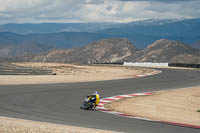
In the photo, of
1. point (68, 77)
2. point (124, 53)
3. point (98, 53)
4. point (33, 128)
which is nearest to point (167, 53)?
point (124, 53)

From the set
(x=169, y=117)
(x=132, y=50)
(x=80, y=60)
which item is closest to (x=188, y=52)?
(x=132, y=50)

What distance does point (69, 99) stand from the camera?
57.0ft

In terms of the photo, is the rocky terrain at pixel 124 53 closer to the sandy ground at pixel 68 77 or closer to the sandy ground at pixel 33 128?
the sandy ground at pixel 68 77

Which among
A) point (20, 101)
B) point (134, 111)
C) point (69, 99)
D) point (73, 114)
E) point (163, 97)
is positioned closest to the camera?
point (73, 114)

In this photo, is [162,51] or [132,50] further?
[132,50]

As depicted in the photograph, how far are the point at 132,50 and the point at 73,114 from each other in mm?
147598

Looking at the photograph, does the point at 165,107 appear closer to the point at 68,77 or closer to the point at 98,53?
the point at 68,77

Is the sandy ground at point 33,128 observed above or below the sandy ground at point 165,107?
above

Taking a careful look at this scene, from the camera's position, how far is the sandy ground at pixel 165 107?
534 inches

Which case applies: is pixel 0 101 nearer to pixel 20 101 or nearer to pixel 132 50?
pixel 20 101

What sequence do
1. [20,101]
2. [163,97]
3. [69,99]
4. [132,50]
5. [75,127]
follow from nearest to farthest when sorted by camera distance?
[75,127] < [20,101] < [69,99] < [163,97] < [132,50]

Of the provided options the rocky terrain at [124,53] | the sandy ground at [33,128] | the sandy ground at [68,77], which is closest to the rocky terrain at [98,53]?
the rocky terrain at [124,53]

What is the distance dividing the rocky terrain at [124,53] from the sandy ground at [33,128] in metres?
98.1

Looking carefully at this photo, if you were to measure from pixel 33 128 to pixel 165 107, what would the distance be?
25.9 feet
